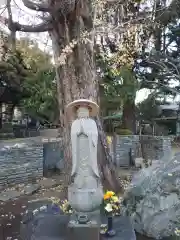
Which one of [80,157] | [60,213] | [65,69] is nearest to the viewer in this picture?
[80,157]

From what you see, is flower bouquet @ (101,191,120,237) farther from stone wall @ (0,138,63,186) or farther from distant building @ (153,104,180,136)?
distant building @ (153,104,180,136)

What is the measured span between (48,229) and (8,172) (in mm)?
4877

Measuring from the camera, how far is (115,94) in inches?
460

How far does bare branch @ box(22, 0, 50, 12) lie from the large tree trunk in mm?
398

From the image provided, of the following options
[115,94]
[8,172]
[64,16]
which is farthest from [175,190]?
[115,94]

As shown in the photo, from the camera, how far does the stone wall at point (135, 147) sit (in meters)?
11.7

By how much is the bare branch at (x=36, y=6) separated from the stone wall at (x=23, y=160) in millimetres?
4120

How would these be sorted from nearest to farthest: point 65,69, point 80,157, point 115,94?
point 80,157
point 65,69
point 115,94

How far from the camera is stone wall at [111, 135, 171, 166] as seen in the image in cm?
1167

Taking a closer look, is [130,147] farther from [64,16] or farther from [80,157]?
[80,157]

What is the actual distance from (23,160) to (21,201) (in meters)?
2.12

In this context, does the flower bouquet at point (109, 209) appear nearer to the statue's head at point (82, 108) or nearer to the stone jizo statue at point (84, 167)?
the stone jizo statue at point (84, 167)

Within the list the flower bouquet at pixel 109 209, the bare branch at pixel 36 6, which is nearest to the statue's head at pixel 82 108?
the flower bouquet at pixel 109 209

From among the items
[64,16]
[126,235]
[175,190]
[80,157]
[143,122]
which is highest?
[64,16]
